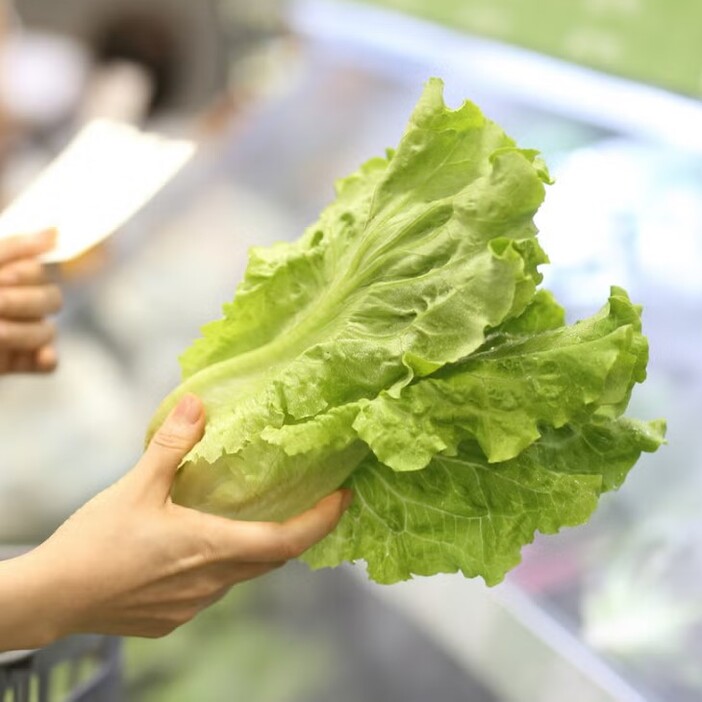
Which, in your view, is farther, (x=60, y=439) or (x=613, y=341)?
(x=60, y=439)

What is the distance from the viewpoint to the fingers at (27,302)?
174 centimetres

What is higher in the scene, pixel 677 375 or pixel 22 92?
pixel 22 92

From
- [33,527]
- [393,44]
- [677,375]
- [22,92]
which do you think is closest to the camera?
[677,375]

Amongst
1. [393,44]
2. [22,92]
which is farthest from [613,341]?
[22,92]

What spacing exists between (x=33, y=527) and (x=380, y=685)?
2.85 feet

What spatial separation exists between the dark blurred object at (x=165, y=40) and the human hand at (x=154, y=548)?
3349 millimetres

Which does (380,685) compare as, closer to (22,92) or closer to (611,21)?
(611,21)

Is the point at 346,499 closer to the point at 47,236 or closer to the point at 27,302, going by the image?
the point at 47,236

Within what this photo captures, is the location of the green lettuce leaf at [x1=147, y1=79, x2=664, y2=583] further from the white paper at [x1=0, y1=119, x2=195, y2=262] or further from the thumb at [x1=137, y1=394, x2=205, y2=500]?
the white paper at [x1=0, y1=119, x2=195, y2=262]

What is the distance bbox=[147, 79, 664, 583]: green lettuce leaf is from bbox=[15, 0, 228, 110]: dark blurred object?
3295 millimetres

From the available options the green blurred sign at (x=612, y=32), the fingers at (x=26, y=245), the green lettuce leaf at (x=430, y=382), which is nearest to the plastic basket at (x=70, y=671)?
the green lettuce leaf at (x=430, y=382)

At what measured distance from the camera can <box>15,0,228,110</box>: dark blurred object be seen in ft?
14.2

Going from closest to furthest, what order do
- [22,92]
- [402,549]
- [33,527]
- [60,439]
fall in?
[402,549]
[33,527]
[60,439]
[22,92]

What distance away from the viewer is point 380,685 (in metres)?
1.83
